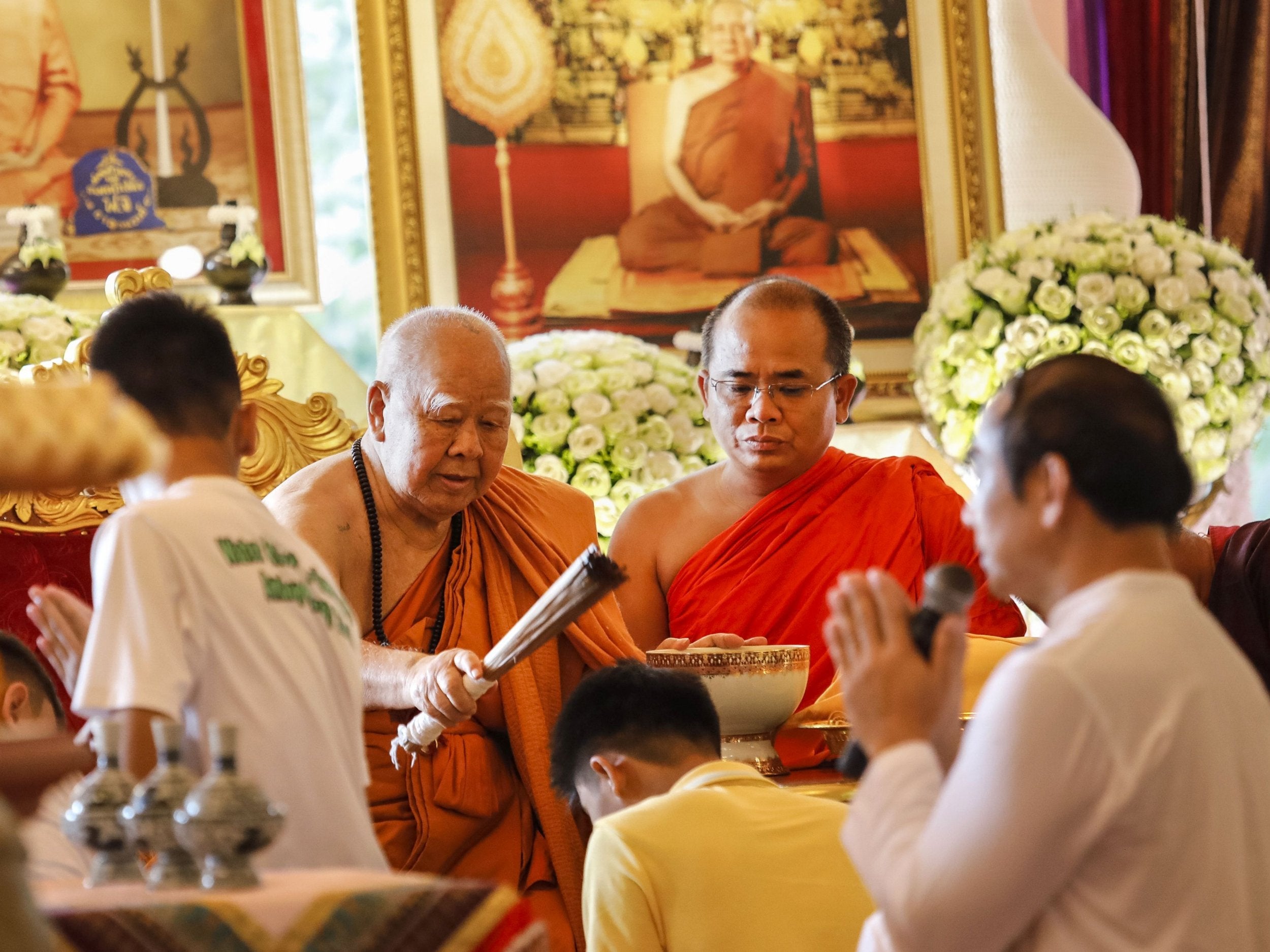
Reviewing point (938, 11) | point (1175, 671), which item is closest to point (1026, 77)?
point (938, 11)

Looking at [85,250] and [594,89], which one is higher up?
[594,89]

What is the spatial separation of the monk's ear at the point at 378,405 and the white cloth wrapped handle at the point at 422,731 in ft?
1.92

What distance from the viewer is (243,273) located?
177 inches

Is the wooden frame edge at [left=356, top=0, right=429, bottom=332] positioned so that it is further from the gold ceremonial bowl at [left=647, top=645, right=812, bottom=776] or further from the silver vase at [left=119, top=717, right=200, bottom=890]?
the silver vase at [left=119, top=717, right=200, bottom=890]

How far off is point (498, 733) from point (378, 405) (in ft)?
2.17

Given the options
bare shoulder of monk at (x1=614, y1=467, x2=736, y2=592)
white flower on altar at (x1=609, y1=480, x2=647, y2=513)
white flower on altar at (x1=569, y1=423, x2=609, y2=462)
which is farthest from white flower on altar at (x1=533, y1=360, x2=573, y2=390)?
bare shoulder of monk at (x1=614, y1=467, x2=736, y2=592)

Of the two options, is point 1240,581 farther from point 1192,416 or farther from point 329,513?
point 1192,416

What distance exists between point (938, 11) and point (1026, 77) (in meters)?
0.37

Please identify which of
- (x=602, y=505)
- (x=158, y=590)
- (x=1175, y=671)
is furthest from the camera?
(x=602, y=505)

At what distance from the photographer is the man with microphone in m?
1.54

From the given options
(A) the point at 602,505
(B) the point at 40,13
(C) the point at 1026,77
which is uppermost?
(B) the point at 40,13

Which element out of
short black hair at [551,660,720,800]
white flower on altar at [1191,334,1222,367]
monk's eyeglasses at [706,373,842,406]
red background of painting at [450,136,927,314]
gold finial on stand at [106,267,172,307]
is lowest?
short black hair at [551,660,720,800]

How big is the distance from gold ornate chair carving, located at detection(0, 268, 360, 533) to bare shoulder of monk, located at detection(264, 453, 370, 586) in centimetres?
34

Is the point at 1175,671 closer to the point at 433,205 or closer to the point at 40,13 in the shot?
the point at 433,205
